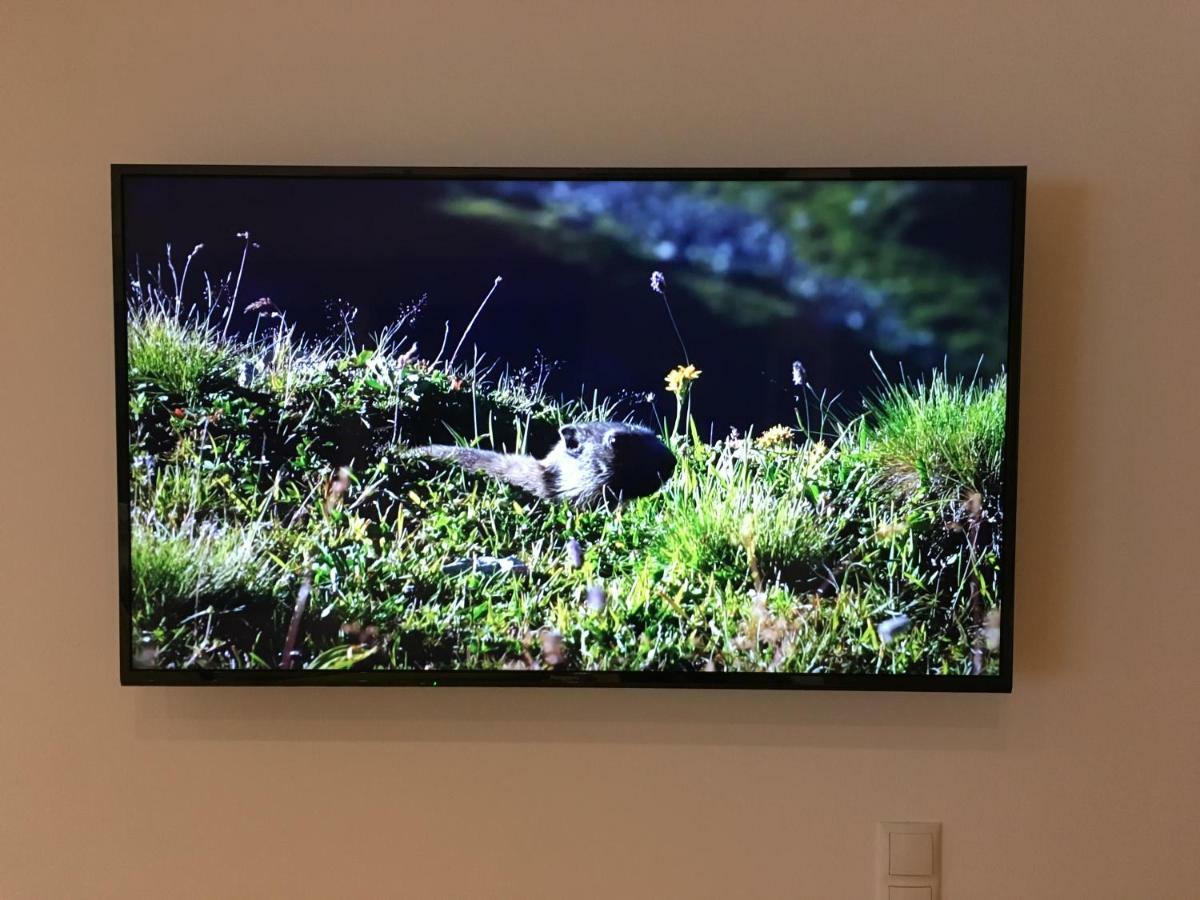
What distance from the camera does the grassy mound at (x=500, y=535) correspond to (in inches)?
56.6

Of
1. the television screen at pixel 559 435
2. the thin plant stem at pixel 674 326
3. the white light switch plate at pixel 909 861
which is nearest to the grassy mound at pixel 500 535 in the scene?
the television screen at pixel 559 435

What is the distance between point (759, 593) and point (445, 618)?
1.55 ft

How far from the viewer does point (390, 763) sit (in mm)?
1520

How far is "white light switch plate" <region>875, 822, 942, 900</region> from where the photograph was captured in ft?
4.93

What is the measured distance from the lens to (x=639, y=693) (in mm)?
1519

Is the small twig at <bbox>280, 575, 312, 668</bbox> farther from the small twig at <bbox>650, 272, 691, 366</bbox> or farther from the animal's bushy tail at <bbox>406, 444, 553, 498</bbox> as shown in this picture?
the small twig at <bbox>650, 272, 691, 366</bbox>

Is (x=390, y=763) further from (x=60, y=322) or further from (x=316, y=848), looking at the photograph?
(x=60, y=322)

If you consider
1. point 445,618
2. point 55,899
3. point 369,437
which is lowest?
point 55,899

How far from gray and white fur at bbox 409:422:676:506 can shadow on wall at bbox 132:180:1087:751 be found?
1.09 ft

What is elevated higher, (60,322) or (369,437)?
(60,322)

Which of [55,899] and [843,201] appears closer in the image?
[843,201]

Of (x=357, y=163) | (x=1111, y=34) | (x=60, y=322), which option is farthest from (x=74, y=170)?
(x=1111, y=34)

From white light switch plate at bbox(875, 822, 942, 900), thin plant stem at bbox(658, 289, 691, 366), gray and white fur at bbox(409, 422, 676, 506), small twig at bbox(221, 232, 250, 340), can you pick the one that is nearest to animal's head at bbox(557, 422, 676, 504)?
gray and white fur at bbox(409, 422, 676, 506)

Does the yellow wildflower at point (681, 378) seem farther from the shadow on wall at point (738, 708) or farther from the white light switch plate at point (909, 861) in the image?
the white light switch plate at point (909, 861)
